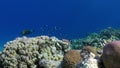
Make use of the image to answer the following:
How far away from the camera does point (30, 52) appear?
23.7 ft

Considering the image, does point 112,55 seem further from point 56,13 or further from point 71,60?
point 56,13

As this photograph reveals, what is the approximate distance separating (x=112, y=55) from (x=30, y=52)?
12.4 ft

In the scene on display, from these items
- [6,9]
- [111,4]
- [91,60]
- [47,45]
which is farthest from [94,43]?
[111,4]

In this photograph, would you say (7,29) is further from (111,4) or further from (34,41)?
(34,41)

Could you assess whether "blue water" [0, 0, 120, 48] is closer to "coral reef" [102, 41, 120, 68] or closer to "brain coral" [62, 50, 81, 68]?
"brain coral" [62, 50, 81, 68]

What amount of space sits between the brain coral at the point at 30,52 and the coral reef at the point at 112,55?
3.30m

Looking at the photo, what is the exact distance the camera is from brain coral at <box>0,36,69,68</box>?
23.3 ft

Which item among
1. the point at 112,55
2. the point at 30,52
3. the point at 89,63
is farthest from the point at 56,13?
the point at 112,55

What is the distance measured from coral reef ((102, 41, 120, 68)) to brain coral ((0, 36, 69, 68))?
3298mm

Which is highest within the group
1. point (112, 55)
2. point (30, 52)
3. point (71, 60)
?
point (30, 52)

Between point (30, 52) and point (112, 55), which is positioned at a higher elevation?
point (30, 52)

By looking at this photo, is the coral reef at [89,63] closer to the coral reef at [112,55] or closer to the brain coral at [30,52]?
the coral reef at [112,55]

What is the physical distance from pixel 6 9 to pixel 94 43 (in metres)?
86.8

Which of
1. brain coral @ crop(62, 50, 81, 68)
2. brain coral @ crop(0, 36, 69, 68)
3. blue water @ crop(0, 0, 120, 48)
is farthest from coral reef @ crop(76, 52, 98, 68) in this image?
blue water @ crop(0, 0, 120, 48)
